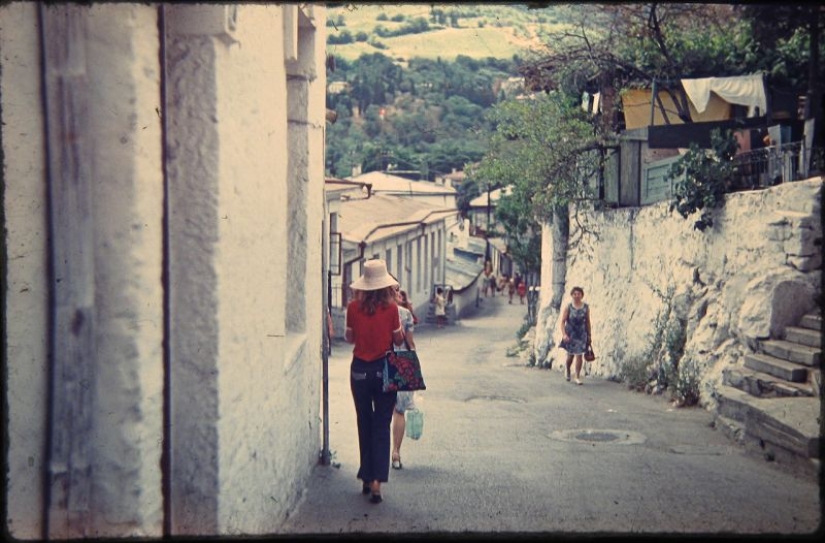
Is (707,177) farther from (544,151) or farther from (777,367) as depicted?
(544,151)

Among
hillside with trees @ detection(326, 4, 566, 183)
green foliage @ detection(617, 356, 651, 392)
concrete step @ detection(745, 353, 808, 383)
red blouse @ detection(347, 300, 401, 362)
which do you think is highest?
hillside with trees @ detection(326, 4, 566, 183)

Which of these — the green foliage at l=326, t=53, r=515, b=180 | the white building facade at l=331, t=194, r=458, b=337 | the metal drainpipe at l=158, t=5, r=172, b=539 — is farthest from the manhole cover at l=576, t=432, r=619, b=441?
the green foliage at l=326, t=53, r=515, b=180

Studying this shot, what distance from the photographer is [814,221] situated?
9.50 meters

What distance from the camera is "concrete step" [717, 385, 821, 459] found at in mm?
7160

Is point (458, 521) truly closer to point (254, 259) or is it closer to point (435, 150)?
point (254, 259)

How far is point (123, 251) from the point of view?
360 centimetres

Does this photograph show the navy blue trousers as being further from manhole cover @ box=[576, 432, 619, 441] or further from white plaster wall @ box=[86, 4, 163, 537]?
manhole cover @ box=[576, 432, 619, 441]

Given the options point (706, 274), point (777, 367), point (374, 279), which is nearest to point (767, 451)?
point (777, 367)

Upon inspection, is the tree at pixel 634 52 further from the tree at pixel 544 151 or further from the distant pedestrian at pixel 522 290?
the distant pedestrian at pixel 522 290

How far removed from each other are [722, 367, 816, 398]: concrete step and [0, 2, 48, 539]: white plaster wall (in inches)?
267

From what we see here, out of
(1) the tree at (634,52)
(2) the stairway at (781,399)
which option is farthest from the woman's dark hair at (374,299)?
(1) the tree at (634,52)

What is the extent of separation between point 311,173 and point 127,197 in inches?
129

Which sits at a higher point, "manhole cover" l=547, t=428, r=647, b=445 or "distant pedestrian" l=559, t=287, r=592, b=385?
"distant pedestrian" l=559, t=287, r=592, b=385

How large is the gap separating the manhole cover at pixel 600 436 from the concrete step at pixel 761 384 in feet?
3.46
